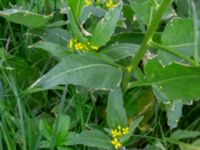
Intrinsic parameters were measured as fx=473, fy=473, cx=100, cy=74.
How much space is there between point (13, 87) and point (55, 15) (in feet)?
1.11

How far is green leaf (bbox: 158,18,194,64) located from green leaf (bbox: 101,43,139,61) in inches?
5.0

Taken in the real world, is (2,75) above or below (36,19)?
below

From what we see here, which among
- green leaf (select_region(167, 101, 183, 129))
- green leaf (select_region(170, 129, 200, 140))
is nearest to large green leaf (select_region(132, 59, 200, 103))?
green leaf (select_region(167, 101, 183, 129))

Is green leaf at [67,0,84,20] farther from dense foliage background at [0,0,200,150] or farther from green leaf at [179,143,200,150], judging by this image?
green leaf at [179,143,200,150]

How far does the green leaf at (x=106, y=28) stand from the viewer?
111 cm

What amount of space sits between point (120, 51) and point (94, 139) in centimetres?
23

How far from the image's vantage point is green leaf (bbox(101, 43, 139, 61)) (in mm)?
1211

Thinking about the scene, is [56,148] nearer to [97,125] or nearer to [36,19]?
[97,125]

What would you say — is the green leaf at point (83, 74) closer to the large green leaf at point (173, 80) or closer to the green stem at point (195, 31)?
the large green leaf at point (173, 80)

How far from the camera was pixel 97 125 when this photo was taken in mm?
1308

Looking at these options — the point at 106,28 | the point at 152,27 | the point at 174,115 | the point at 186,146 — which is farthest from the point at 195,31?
the point at 186,146


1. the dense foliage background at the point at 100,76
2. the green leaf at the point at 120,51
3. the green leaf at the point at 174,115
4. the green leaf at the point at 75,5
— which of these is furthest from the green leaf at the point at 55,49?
the green leaf at the point at 174,115

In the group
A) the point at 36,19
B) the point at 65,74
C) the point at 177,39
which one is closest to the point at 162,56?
the point at 177,39

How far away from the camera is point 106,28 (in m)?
1.12
